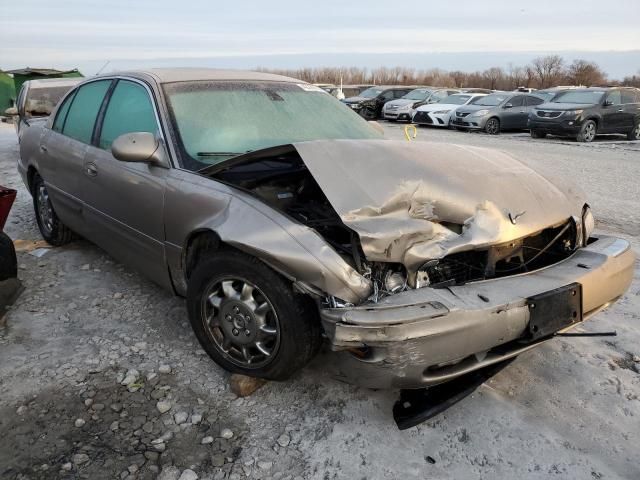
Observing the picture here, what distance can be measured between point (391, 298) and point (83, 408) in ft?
5.27

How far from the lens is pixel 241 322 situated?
2559mm

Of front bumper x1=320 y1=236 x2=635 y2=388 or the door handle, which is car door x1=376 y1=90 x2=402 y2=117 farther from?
front bumper x1=320 y1=236 x2=635 y2=388

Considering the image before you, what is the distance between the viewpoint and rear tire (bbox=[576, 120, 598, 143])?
1388 cm

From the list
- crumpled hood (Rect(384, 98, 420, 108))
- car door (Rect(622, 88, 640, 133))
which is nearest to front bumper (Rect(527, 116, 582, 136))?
car door (Rect(622, 88, 640, 133))

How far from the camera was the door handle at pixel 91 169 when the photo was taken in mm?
3628

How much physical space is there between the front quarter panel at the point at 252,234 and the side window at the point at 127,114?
0.57 meters

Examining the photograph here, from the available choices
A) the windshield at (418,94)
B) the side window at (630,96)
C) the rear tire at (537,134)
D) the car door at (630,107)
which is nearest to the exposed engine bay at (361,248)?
the rear tire at (537,134)

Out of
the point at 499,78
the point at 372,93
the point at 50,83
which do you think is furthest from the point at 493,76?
the point at 50,83

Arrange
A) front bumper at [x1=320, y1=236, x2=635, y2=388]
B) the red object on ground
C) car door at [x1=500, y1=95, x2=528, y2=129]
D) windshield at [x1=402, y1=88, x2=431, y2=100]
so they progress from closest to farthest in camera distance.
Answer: front bumper at [x1=320, y1=236, x2=635, y2=388], the red object on ground, car door at [x1=500, y1=95, x2=528, y2=129], windshield at [x1=402, y1=88, x2=431, y2=100]

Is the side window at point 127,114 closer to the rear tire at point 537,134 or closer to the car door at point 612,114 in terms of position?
the rear tire at point 537,134

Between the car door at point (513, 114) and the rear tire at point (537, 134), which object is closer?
the rear tire at point (537, 134)

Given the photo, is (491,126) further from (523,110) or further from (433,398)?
(433,398)

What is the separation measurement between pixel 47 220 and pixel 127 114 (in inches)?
75.0

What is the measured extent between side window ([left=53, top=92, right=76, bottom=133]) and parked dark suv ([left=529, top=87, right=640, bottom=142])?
1295 cm
